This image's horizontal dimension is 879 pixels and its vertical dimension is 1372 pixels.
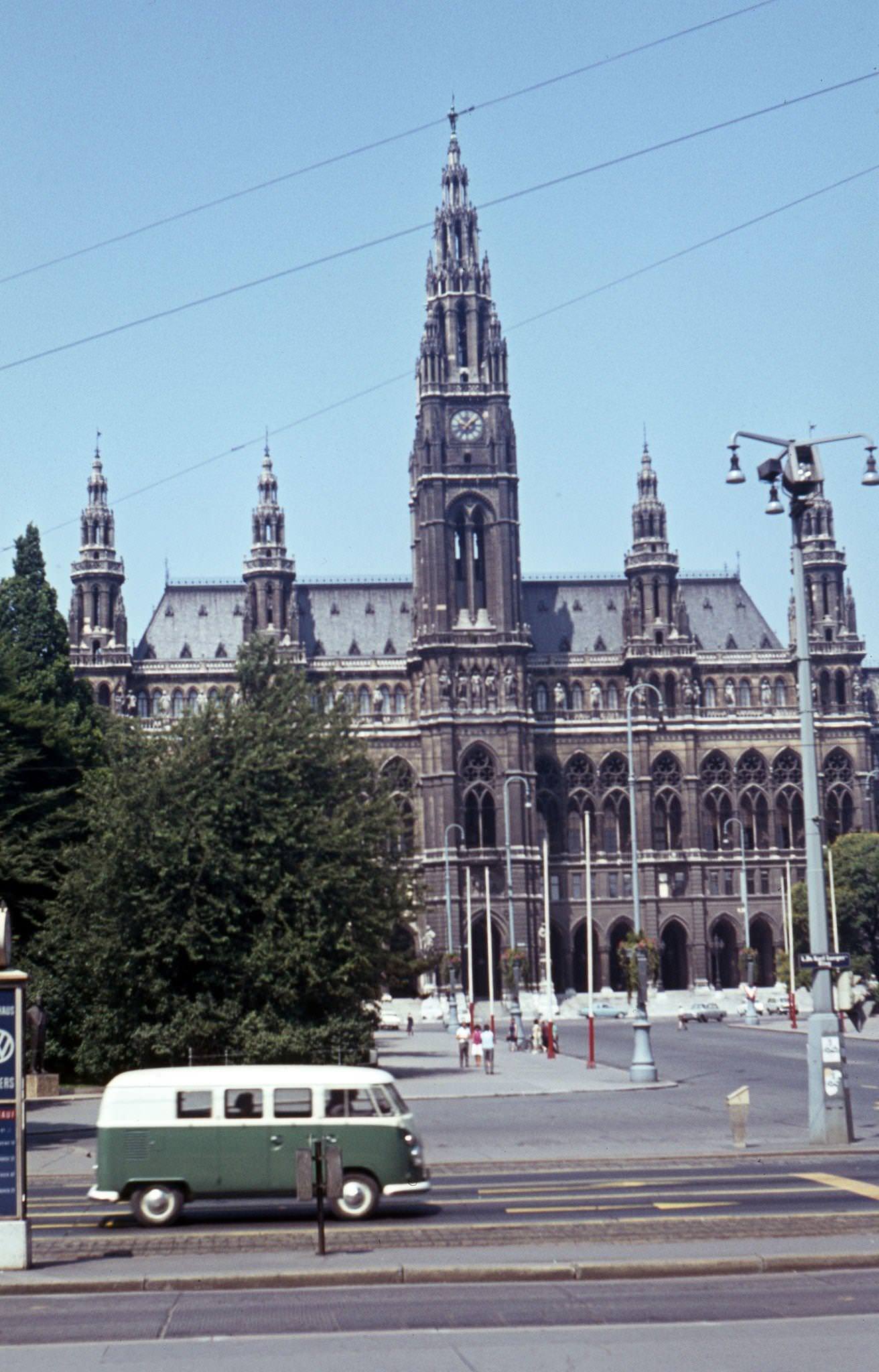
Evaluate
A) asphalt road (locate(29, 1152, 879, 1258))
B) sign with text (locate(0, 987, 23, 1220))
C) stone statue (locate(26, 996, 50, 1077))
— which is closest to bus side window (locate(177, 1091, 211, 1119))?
asphalt road (locate(29, 1152, 879, 1258))

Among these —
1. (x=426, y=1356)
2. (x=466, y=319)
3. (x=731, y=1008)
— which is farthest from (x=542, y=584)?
(x=426, y=1356)

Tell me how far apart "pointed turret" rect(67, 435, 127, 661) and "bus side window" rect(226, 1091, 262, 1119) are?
351 ft

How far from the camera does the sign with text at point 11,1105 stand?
17.9 m

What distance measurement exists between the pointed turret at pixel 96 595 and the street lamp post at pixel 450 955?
28.1 m

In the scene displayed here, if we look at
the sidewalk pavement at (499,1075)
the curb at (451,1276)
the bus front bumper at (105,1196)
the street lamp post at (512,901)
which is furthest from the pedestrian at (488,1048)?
the curb at (451,1276)

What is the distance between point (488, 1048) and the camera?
2132 inches

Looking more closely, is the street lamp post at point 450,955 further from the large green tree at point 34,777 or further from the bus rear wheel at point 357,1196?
the bus rear wheel at point 357,1196

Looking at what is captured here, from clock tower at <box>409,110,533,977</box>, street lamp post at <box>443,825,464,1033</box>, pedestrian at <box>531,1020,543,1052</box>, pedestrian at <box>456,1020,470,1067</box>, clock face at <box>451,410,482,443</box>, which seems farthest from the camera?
clock face at <box>451,410,482,443</box>

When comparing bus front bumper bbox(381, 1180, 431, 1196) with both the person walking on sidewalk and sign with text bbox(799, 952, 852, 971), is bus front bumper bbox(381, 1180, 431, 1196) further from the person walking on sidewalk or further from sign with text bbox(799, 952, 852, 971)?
the person walking on sidewalk

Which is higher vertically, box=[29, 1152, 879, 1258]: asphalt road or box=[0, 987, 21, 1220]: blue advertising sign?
box=[0, 987, 21, 1220]: blue advertising sign

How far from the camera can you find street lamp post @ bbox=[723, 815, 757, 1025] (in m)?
91.2

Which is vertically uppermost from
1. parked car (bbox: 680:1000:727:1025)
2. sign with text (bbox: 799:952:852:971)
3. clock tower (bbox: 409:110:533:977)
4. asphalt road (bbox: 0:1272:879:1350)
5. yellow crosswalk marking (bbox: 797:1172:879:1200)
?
clock tower (bbox: 409:110:533:977)

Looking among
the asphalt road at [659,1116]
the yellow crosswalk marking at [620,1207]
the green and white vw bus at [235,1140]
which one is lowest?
the asphalt road at [659,1116]

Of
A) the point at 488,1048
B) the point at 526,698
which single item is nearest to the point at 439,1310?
the point at 488,1048
